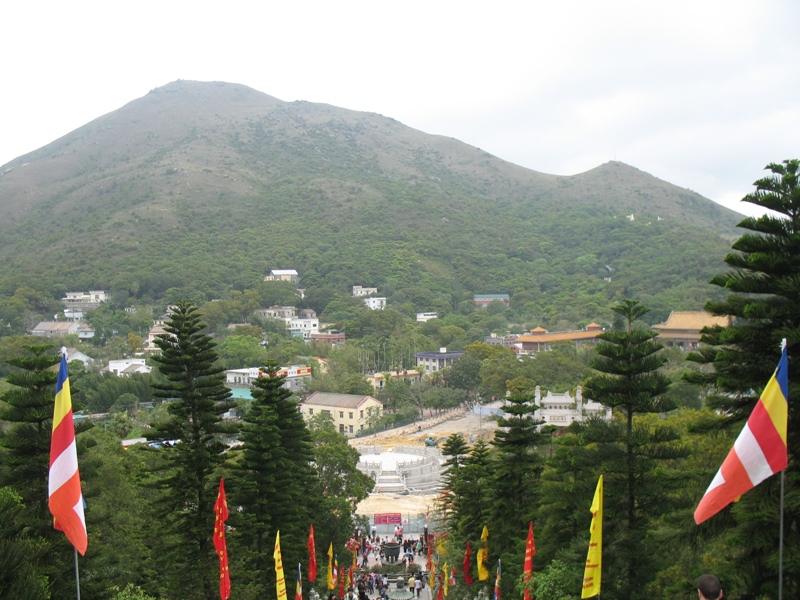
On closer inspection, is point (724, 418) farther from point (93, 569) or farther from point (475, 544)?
point (475, 544)

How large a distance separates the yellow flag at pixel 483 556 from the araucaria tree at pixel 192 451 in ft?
21.3

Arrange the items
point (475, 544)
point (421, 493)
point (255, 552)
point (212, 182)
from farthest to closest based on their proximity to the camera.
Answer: point (212, 182)
point (421, 493)
point (475, 544)
point (255, 552)

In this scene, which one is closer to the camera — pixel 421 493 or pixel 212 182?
pixel 421 493

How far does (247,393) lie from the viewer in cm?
5578

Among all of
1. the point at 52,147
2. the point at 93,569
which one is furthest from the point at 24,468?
the point at 52,147

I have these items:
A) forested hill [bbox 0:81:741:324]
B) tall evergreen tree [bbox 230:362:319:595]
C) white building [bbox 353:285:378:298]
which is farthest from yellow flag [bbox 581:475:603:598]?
white building [bbox 353:285:378:298]

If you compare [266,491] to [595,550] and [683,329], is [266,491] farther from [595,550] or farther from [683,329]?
[683,329]

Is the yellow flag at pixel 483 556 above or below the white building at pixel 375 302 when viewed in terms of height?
below

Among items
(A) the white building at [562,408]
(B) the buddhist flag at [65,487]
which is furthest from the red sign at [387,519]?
(B) the buddhist flag at [65,487]

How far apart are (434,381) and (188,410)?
46.6 meters

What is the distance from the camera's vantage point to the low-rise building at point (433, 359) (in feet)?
231

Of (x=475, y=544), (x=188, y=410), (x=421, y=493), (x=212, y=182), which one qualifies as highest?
(x=212, y=182)

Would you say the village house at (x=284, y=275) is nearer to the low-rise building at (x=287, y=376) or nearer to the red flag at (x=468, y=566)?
the low-rise building at (x=287, y=376)

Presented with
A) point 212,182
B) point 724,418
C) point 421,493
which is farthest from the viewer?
point 212,182
